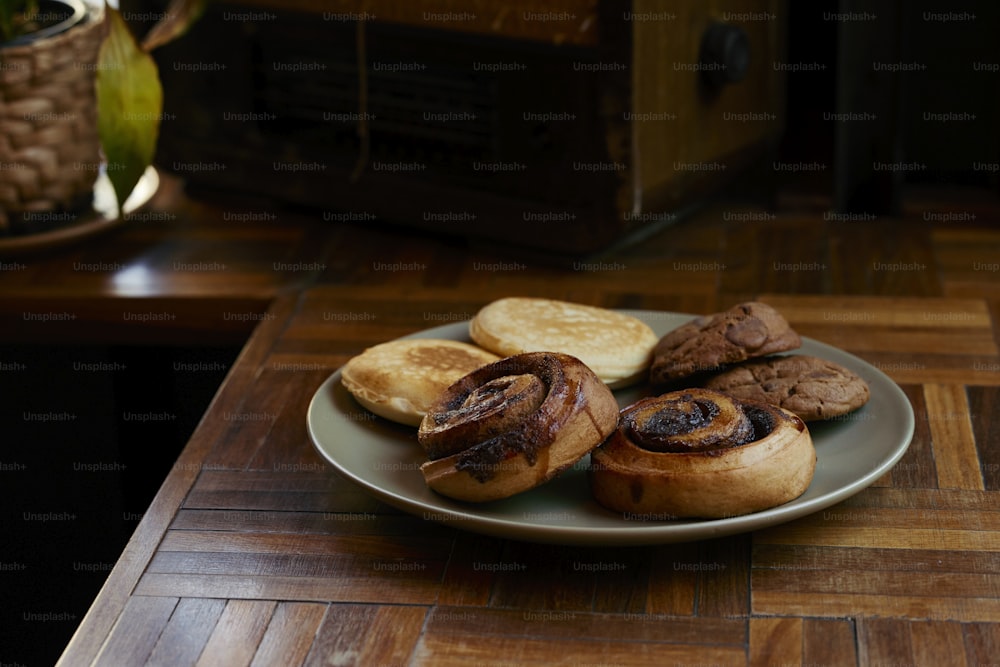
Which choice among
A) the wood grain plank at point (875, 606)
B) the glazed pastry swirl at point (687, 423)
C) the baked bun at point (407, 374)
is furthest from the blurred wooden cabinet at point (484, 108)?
the wood grain plank at point (875, 606)

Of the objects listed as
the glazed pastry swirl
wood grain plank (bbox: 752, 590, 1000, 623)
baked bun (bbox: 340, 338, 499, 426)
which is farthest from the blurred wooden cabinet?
wood grain plank (bbox: 752, 590, 1000, 623)

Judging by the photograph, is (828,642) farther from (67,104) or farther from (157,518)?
(67,104)

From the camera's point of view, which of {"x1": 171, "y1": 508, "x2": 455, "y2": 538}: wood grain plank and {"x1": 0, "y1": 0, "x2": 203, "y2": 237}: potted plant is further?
{"x1": 0, "y1": 0, "x2": 203, "y2": 237}: potted plant

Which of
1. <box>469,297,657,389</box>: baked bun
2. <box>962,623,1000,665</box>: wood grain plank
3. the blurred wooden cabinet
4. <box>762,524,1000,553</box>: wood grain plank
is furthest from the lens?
the blurred wooden cabinet

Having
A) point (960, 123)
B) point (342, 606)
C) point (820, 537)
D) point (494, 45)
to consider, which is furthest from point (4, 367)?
point (960, 123)

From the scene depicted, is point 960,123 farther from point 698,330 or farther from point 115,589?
point 115,589

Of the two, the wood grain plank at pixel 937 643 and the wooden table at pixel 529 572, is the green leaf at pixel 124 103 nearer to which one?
the wooden table at pixel 529 572

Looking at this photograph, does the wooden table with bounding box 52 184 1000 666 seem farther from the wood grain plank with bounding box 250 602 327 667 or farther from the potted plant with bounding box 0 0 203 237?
the potted plant with bounding box 0 0 203 237
